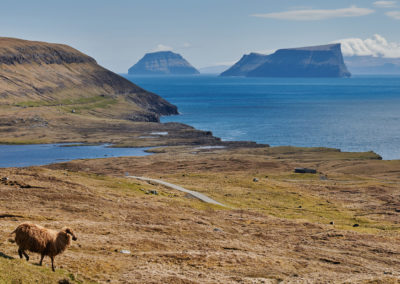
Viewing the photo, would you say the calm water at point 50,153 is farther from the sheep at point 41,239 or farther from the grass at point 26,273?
the grass at point 26,273

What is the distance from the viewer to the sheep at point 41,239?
28.6 m

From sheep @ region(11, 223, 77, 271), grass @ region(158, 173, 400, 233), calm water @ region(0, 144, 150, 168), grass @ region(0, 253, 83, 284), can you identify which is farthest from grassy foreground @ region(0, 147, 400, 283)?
calm water @ region(0, 144, 150, 168)

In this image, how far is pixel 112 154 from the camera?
17350 cm

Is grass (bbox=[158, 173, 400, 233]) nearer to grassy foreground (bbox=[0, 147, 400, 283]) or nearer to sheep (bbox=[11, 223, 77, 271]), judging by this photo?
grassy foreground (bbox=[0, 147, 400, 283])

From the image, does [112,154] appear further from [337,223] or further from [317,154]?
[337,223]

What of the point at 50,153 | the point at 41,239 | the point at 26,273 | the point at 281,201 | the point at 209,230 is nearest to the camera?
the point at 26,273

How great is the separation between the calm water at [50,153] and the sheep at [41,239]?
428ft

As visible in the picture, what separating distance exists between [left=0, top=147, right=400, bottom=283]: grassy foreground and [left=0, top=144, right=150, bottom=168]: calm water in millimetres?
71800

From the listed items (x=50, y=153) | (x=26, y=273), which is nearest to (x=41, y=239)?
(x=26, y=273)

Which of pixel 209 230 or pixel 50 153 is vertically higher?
pixel 209 230

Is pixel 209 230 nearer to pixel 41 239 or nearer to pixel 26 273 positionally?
pixel 41 239

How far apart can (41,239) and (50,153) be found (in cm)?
15204

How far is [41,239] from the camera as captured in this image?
28.6 meters

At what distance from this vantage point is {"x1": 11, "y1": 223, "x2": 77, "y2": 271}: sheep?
2858 centimetres
